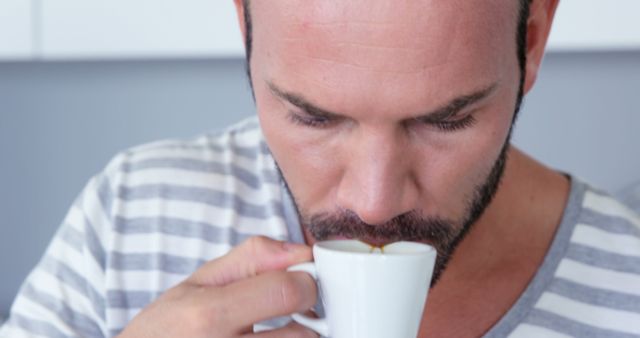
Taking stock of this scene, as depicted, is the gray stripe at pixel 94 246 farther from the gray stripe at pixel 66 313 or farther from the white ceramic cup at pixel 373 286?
the white ceramic cup at pixel 373 286

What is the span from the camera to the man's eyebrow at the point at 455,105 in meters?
0.91

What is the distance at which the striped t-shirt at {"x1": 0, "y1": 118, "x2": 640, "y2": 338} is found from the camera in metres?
1.18

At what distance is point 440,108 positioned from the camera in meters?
0.91

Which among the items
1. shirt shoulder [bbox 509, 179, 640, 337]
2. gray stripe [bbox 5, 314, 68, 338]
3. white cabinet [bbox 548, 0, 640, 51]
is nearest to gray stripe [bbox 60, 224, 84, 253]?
gray stripe [bbox 5, 314, 68, 338]

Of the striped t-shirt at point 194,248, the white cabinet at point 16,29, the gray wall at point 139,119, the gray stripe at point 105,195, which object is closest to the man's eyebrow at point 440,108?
the striped t-shirt at point 194,248

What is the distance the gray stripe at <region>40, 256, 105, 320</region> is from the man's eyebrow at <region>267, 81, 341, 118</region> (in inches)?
Answer: 16.0

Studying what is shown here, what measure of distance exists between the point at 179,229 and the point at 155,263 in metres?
0.05

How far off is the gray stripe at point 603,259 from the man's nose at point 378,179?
34cm

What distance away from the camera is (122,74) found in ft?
7.46

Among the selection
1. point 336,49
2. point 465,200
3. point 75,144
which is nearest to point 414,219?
point 465,200

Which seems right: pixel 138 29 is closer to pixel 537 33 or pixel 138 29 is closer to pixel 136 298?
pixel 136 298

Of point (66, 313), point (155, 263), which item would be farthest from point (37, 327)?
point (155, 263)

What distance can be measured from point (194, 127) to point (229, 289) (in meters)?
1.38

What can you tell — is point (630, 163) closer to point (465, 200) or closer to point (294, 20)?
point (465, 200)
